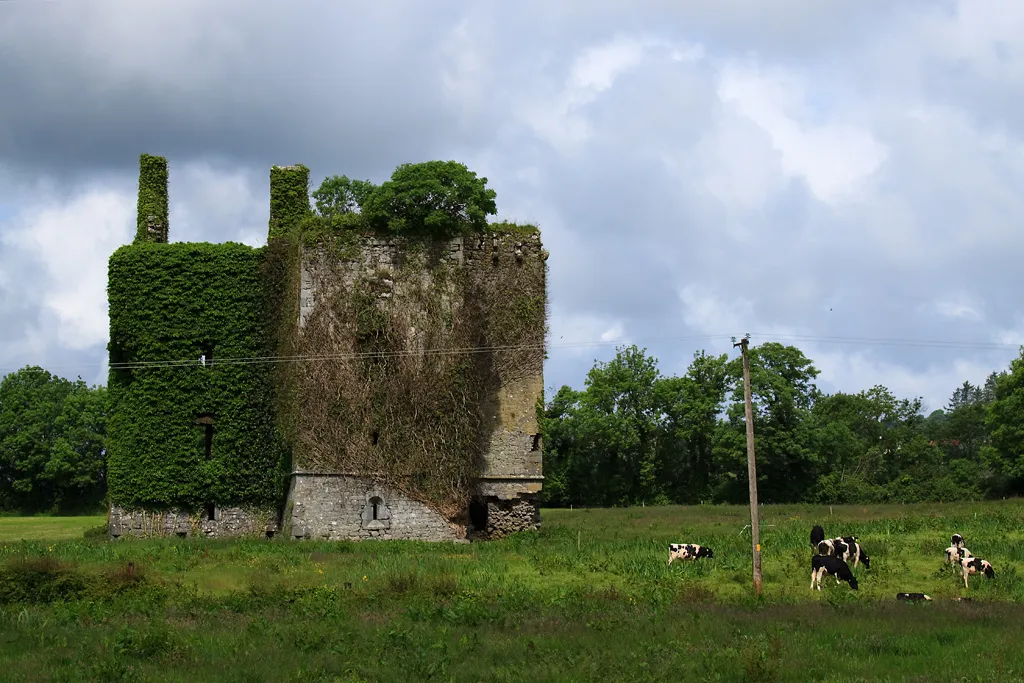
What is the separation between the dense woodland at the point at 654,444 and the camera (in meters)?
76.0

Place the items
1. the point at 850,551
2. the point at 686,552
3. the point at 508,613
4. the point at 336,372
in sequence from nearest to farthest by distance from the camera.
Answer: the point at 508,613, the point at 850,551, the point at 686,552, the point at 336,372

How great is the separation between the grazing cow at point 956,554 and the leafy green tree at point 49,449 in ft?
218

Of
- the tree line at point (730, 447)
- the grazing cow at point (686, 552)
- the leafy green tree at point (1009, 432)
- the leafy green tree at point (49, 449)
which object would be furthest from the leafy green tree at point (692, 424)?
the grazing cow at point (686, 552)

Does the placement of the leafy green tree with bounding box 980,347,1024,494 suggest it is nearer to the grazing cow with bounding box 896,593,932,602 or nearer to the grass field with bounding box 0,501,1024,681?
the grass field with bounding box 0,501,1024,681

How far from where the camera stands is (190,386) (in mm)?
42094

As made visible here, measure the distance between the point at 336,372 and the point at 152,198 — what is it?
37.0 feet

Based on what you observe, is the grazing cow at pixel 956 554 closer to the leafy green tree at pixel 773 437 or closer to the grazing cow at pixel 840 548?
the grazing cow at pixel 840 548

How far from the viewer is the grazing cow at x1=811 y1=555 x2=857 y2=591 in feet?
85.9

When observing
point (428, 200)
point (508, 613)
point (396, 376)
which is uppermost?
point (428, 200)

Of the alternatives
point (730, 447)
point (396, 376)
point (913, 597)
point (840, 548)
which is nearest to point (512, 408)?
point (396, 376)

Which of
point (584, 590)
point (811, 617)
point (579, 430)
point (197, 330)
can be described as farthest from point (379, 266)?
point (579, 430)

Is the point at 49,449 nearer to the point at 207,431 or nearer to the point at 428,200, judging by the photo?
the point at 207,431

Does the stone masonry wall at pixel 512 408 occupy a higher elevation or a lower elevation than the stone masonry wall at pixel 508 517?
higher

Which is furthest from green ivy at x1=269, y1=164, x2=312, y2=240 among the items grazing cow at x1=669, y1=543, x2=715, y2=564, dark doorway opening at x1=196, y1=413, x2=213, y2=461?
grazing cow at x1=669, y1=543, x2=715, y2=564
